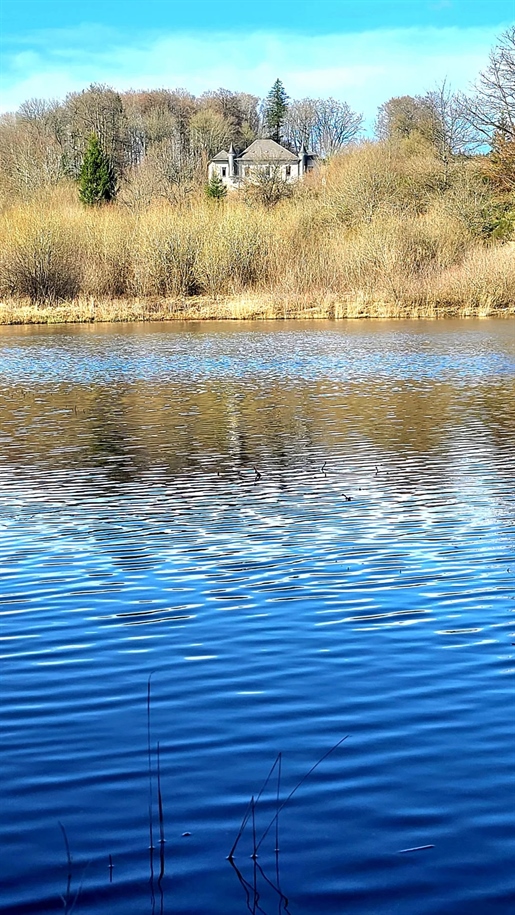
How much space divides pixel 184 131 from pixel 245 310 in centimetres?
7380

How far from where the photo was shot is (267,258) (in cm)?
4872

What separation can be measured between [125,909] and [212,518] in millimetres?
6282

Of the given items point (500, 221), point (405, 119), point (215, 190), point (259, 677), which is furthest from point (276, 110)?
point (259, 677)

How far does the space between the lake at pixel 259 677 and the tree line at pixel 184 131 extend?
127 feet

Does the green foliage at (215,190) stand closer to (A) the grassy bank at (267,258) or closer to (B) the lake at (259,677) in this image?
(A) the grassy bank at (267,258)

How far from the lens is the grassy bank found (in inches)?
1737

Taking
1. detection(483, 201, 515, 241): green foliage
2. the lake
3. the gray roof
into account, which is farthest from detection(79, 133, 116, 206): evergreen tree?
the lake

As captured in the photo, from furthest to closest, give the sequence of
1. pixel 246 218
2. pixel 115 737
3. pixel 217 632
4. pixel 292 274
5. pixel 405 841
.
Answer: pixel 246 218, pixel 292 274, pixel 217 632, pixel 115 737, pixel 405 841

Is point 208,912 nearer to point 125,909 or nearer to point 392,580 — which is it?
point 125,909

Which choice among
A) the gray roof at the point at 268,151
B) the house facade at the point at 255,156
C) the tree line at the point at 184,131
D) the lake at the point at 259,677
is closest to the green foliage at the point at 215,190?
the tree line at the point at 184,131

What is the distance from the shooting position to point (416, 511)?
9852 mm

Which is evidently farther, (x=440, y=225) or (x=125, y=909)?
(x=440, y=225)

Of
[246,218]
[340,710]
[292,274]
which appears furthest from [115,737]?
[246,218]

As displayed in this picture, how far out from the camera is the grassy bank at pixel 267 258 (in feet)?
145
